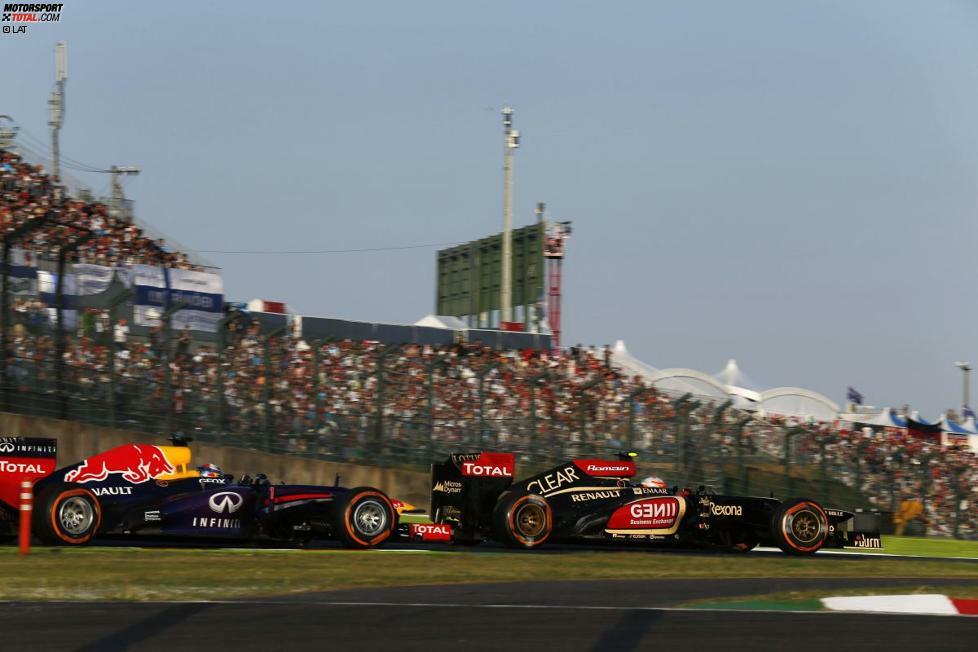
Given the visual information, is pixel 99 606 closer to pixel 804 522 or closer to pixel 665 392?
pixel 804 522

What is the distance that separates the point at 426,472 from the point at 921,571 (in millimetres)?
9164

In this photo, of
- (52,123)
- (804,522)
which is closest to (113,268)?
(804,522)

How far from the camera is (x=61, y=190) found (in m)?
24.4

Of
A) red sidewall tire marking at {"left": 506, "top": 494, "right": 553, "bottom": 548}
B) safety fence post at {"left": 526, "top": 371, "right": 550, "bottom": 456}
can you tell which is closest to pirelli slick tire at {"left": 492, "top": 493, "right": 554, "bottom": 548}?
red sidewall tire marking at {"left": 506, "top": 494, "right": 553, "bottom": 548}

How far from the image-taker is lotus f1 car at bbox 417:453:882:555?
13.9 meters

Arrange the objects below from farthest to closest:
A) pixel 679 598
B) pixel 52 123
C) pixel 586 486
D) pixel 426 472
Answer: pixel 52 123
pixel 426 472
pixel 586 486
pixel 679 598

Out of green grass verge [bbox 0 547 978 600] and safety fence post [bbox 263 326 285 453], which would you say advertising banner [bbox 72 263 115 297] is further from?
green grass verge [bbox 0 547 978 600]

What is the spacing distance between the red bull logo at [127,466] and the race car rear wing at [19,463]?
29 cm

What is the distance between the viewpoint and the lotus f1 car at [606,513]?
13.9 metres

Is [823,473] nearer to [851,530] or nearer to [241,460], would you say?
[851,530]

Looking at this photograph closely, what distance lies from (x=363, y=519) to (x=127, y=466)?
2.45 meters

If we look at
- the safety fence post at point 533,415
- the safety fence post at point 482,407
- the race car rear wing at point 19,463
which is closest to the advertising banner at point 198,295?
the safety fence post at point 482,407

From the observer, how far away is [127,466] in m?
12.9

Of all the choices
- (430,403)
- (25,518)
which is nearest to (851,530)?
(430,403)
